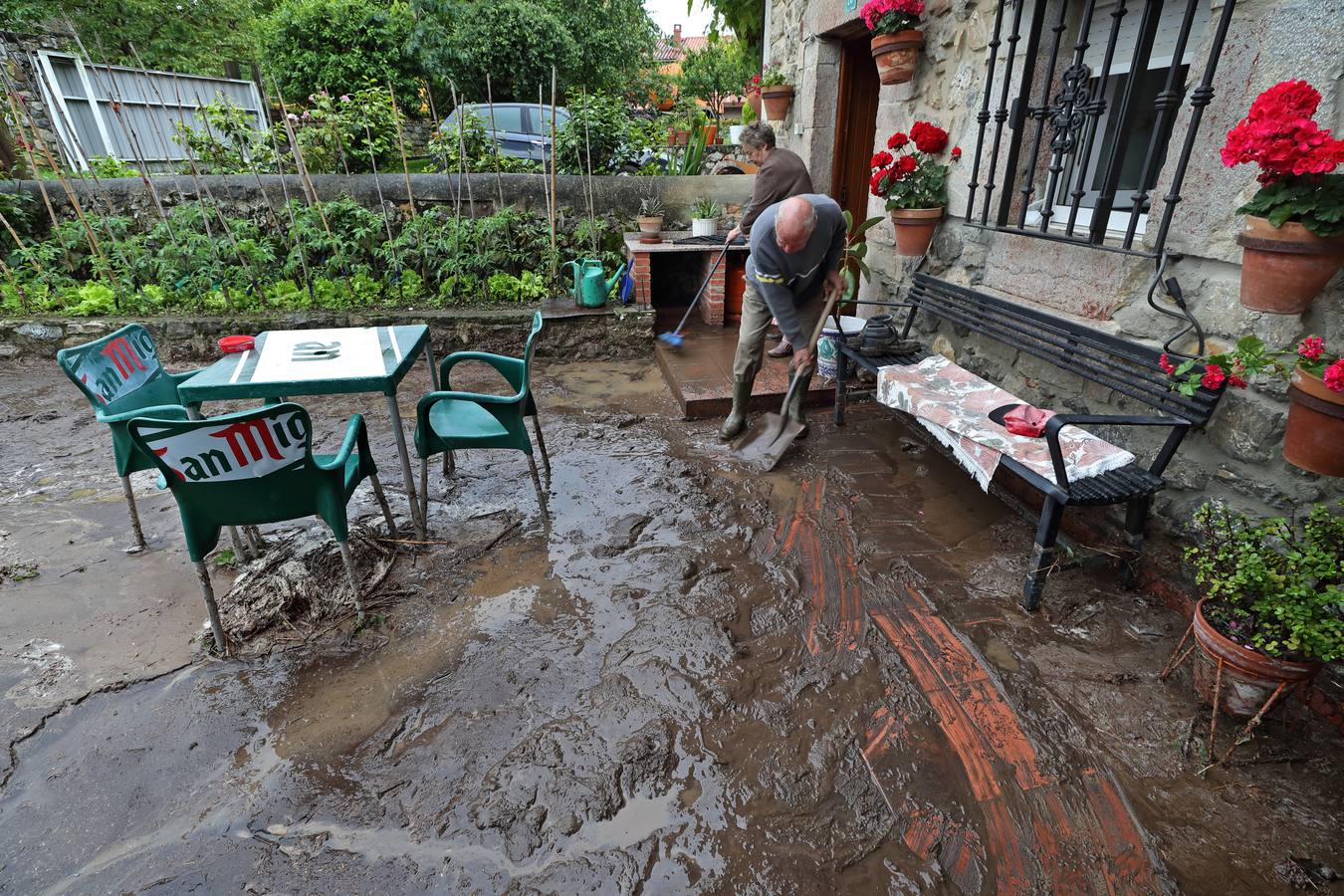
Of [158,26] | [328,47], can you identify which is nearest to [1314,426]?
[328,47]

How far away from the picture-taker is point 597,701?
2.36 meters

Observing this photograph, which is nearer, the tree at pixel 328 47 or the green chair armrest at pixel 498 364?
the green chair armrest at pixel 498 364

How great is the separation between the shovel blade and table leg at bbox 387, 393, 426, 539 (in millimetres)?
1969

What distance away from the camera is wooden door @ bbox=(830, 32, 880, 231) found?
5773 mm

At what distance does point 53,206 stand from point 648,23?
15388 millimetres

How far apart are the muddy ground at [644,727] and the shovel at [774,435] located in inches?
22.3

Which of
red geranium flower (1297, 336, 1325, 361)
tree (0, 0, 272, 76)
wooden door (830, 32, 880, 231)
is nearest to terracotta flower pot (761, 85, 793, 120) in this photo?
wooden door (830, 32, 880, 231)

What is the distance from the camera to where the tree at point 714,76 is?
15305 mm

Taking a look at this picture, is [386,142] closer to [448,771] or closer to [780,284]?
[780,284]

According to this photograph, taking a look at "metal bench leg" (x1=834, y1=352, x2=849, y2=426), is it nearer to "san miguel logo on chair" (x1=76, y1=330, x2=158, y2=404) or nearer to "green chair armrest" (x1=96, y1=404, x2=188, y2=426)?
"green chair armrest" (x1=96, y1=404, x2=188, y2=426)

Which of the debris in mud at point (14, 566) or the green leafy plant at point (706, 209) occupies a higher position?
the green leafy plant at point (706, 209)

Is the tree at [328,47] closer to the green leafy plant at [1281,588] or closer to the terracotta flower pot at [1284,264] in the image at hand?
the terracotta flower pot at [1284,264]

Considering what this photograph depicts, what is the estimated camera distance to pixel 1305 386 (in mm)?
2125

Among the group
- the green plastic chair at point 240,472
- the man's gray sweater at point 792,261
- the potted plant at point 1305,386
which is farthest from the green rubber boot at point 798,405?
the green plastic chair at point 240,472
